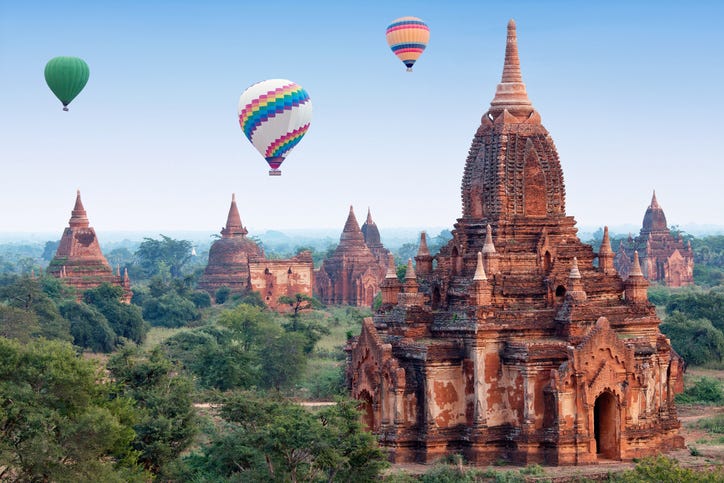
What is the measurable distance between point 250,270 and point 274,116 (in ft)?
133

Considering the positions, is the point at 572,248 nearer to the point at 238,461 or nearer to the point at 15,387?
the point at 238,461

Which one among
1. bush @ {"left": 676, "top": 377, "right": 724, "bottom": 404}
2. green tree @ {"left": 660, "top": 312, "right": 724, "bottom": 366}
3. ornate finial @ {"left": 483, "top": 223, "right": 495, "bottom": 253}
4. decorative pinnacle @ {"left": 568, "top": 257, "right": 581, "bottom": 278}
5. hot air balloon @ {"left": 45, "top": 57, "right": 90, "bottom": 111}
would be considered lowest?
bush @ {"left": 676, "top": 377, "right": 724, "bottom": 404}

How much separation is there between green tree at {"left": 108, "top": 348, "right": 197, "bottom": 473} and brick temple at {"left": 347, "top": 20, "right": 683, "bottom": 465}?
4.10 m

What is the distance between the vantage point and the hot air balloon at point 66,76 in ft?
181

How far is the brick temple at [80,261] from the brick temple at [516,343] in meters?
47.7

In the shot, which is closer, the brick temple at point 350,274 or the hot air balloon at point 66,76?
the hot air balloon at point 66,76

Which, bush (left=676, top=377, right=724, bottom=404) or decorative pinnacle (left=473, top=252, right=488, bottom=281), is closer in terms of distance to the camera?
decorative pinnacle (left=473, top=252, right=488, bottom=281)

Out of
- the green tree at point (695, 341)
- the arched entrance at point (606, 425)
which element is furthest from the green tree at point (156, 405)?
the green tree at point (695, 341)

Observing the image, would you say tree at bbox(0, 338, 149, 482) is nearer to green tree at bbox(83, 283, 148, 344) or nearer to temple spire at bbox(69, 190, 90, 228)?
green tree at bbox(83, 283, 148, 344)

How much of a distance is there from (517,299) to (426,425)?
11.9ft

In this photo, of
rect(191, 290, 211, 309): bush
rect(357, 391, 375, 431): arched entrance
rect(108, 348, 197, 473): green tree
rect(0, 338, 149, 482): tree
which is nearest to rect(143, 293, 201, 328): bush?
rect(191, 290, 211, 309): bush

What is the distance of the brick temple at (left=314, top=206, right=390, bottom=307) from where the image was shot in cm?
9100

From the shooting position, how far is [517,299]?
32.6 meters

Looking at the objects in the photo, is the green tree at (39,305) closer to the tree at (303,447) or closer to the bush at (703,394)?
the bush at (703,394)
